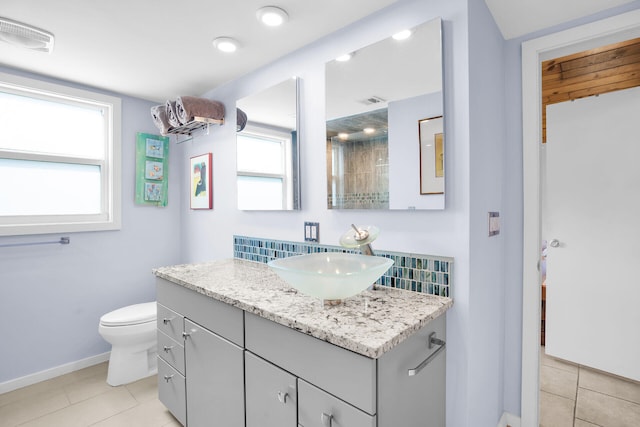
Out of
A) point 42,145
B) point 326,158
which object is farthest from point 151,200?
Result: point 326,158

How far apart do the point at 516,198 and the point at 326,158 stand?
43.2 inches

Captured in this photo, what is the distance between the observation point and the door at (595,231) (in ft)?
7.14

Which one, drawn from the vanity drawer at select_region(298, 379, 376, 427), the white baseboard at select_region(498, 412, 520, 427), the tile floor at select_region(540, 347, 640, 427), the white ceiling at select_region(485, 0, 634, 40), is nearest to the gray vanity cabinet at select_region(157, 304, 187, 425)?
the vanity drawer at select_region(298, 379, 376, 427)

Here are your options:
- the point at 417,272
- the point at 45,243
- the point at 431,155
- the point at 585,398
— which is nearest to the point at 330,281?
the point at 417,272

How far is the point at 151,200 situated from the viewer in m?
2.91

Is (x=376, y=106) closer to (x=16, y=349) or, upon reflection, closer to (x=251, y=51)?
(x=251, y=51)

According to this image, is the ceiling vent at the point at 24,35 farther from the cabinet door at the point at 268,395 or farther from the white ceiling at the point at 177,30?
the cabinet door at the point at 268,395

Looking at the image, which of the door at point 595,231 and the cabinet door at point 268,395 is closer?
the cabinet door at point 268,395

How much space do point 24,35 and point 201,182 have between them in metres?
1.38

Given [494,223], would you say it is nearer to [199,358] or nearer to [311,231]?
[311,231]

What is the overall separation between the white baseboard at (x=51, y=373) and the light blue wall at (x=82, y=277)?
0.03 m

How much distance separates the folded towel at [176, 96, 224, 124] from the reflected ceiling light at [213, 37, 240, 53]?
529 mm

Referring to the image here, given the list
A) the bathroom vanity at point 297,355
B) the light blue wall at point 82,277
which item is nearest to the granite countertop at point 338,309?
the bathroom vanity at point 297,355

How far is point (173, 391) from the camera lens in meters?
1.84
